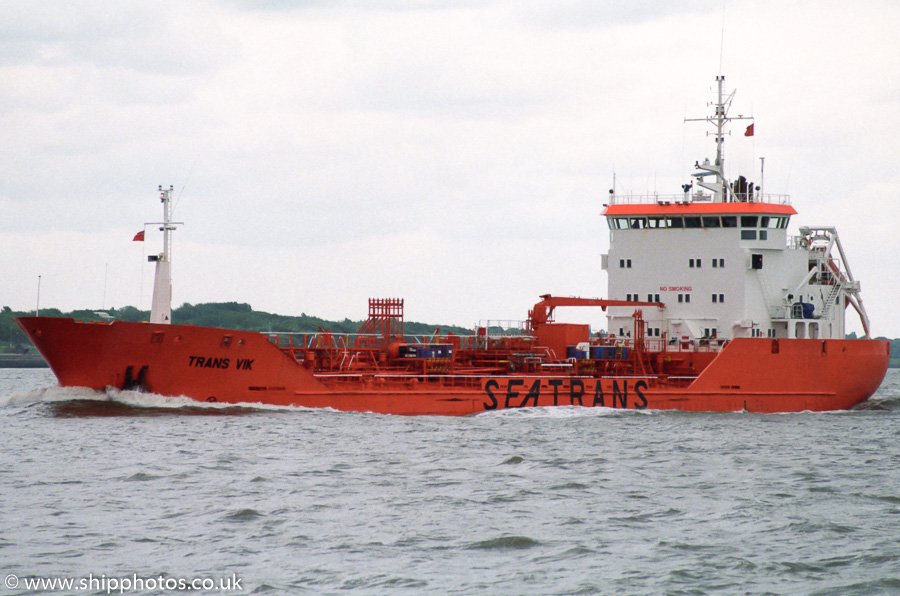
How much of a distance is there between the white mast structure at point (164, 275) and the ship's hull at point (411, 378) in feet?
5.03

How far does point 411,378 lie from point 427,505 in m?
11.7

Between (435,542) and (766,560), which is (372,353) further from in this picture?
(766,560)

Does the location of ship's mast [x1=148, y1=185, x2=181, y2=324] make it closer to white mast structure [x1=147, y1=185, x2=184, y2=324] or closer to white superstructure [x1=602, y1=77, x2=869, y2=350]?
white mast structure [x1=147, y1=185, x2=184, y2=324]

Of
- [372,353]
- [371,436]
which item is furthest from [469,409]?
[371,436]

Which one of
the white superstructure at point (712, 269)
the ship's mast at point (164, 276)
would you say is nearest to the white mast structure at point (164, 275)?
the ship's mast at point (164, 276)

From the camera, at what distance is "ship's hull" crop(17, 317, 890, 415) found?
72.5 feet

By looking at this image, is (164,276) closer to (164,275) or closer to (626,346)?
(164,275)

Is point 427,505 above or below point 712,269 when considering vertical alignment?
below

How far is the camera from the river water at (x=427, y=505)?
1045 cm

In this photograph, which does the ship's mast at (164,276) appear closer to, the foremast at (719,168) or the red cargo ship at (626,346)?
the red cargo ship at (626,346)

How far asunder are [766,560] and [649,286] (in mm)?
18506

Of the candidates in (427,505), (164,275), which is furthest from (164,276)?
(427,505)

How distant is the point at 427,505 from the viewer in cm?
1374

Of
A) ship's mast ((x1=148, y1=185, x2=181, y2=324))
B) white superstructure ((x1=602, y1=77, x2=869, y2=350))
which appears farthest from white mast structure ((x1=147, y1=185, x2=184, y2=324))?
white superstructure ((x1=602, y1=77, x2=869, y2=350))
